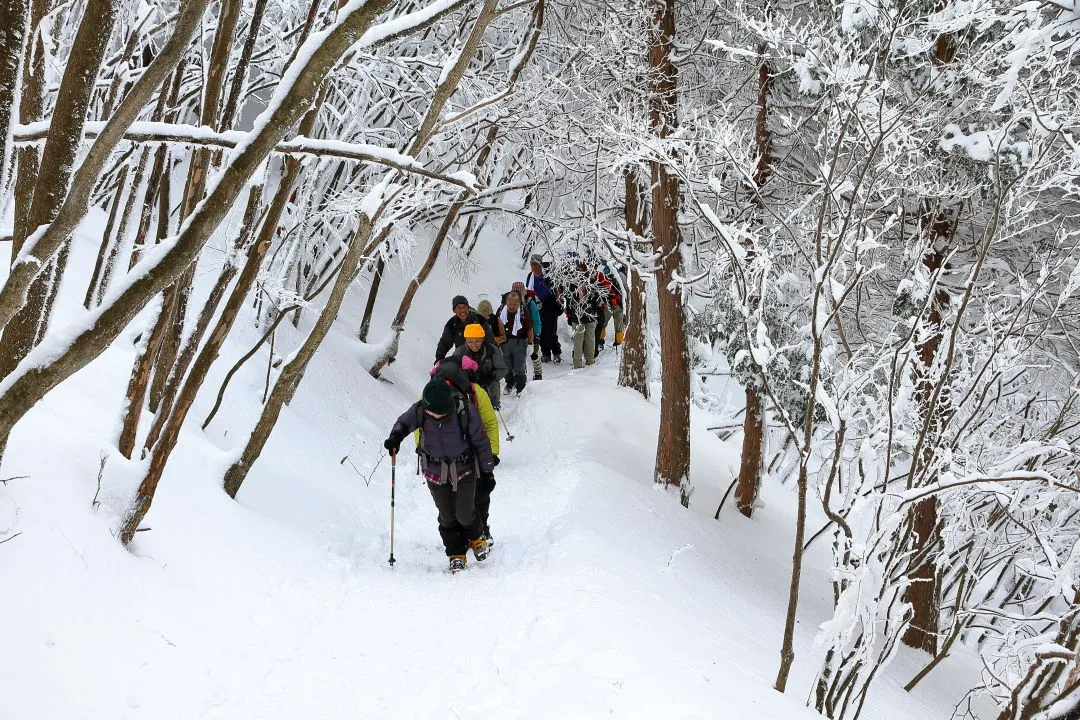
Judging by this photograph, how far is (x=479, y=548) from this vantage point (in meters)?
6.85

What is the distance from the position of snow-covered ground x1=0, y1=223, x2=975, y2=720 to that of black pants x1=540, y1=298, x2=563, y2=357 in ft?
22.5

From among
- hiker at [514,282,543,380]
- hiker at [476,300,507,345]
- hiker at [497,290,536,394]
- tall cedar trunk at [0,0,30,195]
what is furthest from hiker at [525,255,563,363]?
tall cedar trunk at [0,0,30,195]

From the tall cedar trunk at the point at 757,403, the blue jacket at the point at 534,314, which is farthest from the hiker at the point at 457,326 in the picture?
the tall cedar trunk at the point at 757,403

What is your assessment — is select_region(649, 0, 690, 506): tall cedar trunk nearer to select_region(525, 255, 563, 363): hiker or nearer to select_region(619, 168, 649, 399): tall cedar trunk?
select_region(619, 168, 649, 399): tall cedar trunk

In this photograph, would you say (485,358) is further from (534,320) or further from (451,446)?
(534,320)

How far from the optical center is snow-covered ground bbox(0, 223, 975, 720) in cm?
399

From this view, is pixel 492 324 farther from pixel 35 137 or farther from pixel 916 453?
pixel 35 137

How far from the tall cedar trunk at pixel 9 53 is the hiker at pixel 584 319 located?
14.0 meters

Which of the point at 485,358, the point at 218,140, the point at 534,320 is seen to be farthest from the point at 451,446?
the point at 534,320

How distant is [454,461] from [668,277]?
4.16 m

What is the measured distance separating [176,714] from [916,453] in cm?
392

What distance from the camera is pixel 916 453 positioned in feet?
13.9

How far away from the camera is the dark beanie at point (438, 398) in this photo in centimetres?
655

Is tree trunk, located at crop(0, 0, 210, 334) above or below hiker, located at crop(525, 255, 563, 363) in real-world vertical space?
above
